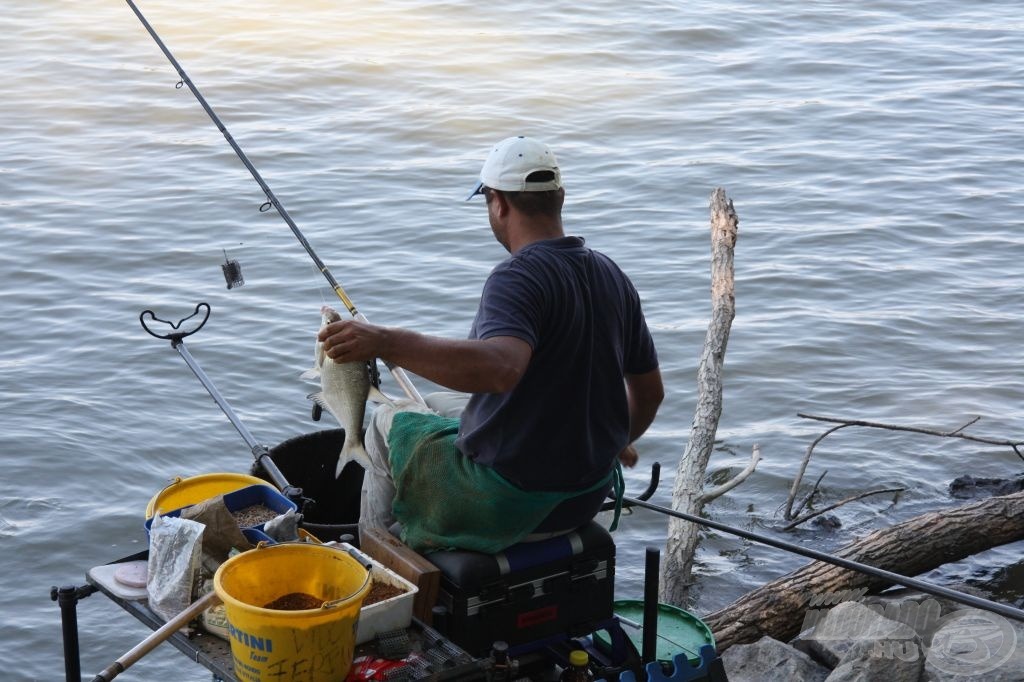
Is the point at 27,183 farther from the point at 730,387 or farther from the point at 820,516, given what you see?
the point at 820,516

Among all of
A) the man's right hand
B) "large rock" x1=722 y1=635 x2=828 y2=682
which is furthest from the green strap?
"large rock" x1=722 y1=635 x2=828 y2=682

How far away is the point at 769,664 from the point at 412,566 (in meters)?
2.11

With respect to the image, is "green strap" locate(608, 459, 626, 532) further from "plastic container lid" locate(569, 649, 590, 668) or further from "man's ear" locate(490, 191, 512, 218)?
"man's ear" locate(490, 191, 512, 218)

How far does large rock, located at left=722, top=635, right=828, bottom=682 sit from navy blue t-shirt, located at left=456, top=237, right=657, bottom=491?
5.90 ft

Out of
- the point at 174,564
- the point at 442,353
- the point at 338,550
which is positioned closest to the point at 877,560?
the point at 338,550

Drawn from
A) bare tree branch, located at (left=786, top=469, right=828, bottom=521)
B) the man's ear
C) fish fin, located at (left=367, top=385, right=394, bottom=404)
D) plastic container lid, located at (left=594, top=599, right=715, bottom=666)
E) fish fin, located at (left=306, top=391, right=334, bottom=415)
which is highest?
the man's ear

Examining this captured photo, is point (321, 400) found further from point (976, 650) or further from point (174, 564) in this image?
point (976, 650)

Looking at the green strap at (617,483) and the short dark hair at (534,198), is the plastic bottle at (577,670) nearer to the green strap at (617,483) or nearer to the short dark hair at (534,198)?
the green strap at (617,483)

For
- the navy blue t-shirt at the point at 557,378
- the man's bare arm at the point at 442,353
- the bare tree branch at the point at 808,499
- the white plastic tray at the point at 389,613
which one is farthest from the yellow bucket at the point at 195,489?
the bare tree branch at the point at 808,499

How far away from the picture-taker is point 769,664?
506 centimetres

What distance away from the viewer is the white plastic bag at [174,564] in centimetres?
329

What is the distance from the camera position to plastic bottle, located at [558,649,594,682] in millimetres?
3658

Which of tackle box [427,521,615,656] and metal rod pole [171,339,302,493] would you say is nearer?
tackle box [427,521,615,656]

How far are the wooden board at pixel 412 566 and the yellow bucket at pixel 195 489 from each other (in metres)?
0.47
